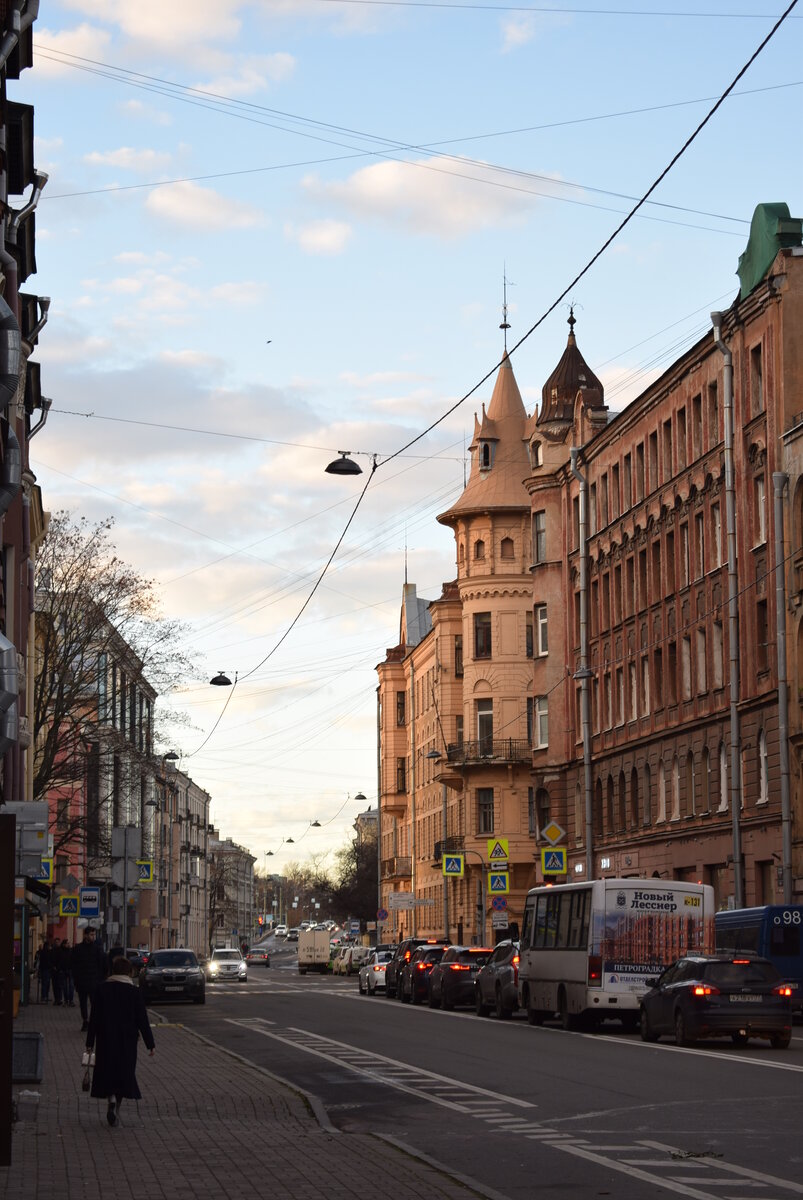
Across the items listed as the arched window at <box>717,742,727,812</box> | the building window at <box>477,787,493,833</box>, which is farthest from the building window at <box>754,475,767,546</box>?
the building window at <box>477,787,493,833</box>

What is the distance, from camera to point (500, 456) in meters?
83.8

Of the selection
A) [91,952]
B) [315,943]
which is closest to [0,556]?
[91,952]

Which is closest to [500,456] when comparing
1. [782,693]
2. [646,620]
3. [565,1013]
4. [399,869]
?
[646,620]

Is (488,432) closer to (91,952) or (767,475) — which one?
(767,475)

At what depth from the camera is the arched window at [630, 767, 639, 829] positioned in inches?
2330

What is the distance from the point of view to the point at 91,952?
3025cm

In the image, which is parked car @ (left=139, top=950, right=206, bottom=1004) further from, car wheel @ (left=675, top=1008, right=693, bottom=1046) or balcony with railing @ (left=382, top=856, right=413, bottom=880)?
balcony with railing @ (left=382, top=856, right=413, bottom=880)

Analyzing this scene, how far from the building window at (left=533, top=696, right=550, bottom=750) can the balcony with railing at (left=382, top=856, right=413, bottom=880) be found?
113ft

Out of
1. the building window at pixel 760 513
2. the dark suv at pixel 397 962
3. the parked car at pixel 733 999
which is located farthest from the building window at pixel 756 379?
the parked car at pixel 733 999

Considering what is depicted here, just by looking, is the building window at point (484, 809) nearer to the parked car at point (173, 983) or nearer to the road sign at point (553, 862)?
the road sign at point (553, 862)

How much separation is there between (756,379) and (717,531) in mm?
4768

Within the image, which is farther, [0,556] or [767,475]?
[767,475]

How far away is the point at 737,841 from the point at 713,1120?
3157 cm

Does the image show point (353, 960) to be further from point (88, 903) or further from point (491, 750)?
point (88, 903)
